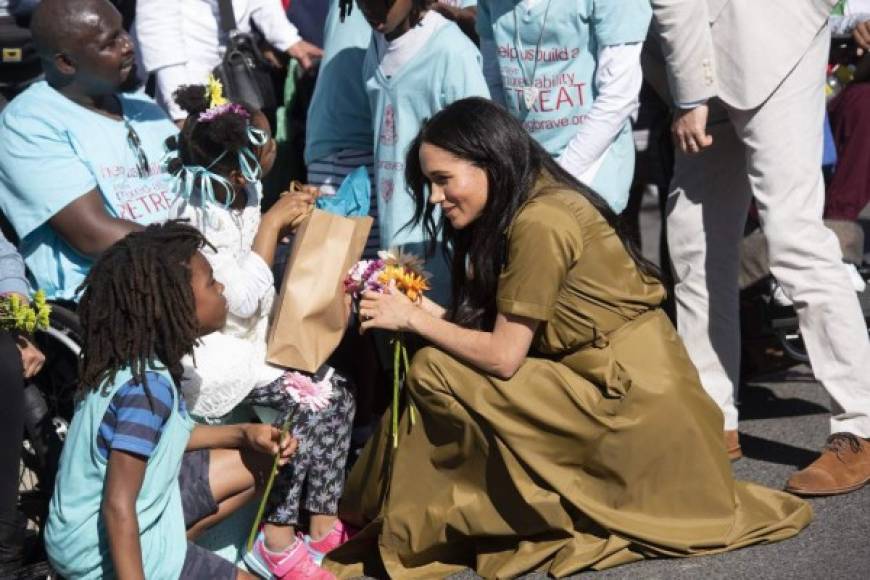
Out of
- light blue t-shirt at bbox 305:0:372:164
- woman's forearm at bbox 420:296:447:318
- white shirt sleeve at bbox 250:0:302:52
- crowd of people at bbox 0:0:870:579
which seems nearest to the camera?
crowd of people at bbox 0:0:870:579

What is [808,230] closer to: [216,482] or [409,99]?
[409,99]

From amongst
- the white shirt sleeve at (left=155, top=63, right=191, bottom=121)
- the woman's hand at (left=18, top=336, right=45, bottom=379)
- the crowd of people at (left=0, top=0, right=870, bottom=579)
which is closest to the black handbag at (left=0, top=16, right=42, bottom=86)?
the white shirt sleeve at (left=155, top=63, right=191, bottom=121)

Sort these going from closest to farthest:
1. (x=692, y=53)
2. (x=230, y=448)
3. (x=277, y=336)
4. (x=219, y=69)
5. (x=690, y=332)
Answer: (x=230, y=448), (x=277, y=336), (x=692, y=53), (x=690, y=332), (x=219, y=69)

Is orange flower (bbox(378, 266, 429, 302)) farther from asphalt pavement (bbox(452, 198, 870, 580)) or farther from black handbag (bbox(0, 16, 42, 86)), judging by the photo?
black handbag (bbox(0, 16, 42, 86))

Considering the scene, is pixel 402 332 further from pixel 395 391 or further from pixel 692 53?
pixel 692 53

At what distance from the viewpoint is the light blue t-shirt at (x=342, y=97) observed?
5371 mm

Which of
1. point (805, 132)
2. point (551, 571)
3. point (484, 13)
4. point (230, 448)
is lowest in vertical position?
point (551, 571)

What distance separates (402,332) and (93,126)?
1276mm

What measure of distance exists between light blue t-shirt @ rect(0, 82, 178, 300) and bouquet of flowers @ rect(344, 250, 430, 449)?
2.42 ft

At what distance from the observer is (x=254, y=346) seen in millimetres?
4617

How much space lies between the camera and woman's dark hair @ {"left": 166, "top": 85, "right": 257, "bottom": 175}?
15.2ft

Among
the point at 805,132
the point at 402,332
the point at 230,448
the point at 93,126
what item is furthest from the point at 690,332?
the point at 93,126

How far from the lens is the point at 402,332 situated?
4512 millimetres

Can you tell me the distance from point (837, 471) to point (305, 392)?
171cm
